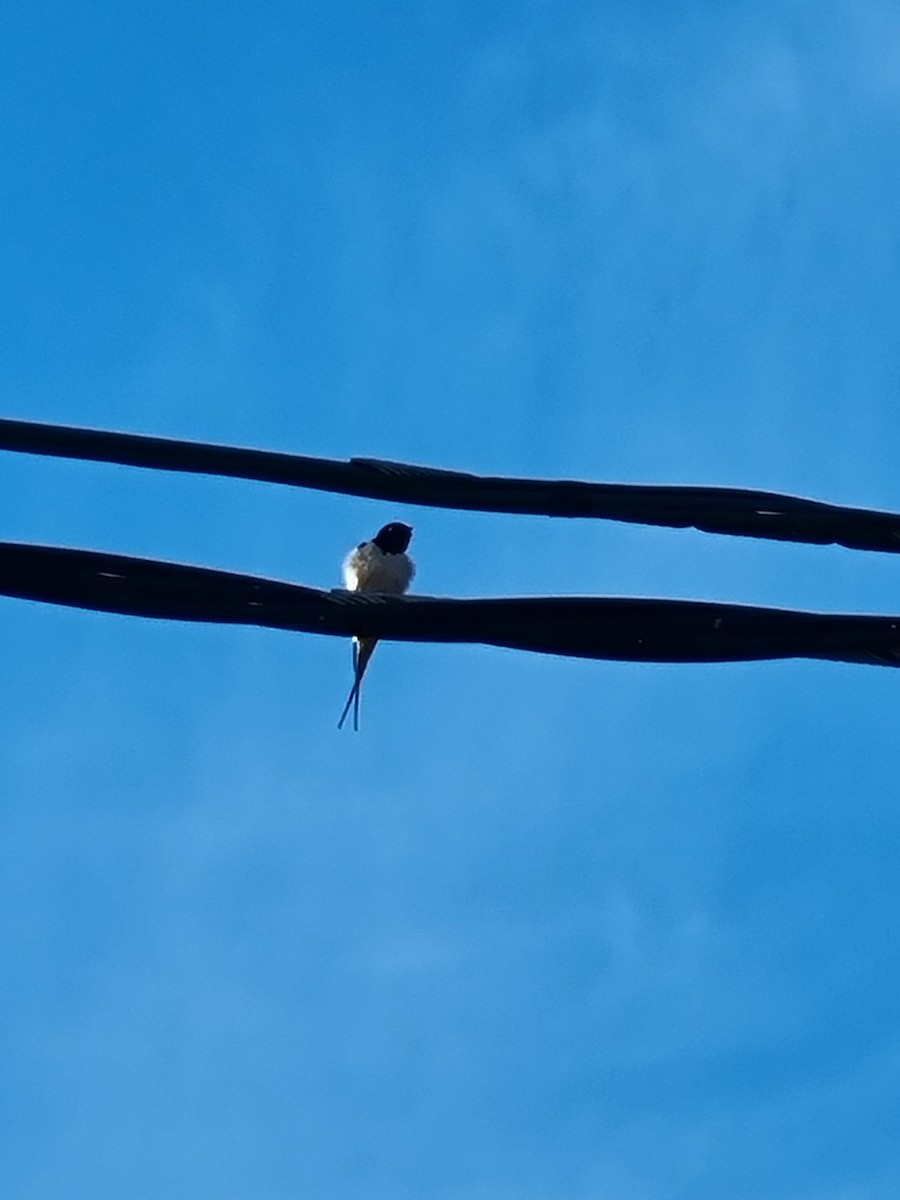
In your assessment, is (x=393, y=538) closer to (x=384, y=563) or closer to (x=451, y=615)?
(x=384, y=563)

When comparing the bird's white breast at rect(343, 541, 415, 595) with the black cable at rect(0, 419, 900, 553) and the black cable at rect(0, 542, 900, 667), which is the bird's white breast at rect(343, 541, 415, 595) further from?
the black cable at rect(0, 542, 900, 667)

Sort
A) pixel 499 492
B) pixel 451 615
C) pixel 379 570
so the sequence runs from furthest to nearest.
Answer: pixel 379 570 → pixel 499 492 → pixel 451 615

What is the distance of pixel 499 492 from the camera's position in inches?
151

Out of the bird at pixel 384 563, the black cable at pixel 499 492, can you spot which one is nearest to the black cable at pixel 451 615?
the black cable at pixel 499 492

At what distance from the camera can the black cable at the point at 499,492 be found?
367cm

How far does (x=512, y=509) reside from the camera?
385 centimetres

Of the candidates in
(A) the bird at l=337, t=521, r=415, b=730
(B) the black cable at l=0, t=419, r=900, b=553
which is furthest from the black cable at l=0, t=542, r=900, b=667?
(A) the bird at l=337, t=521, r=415, b=730

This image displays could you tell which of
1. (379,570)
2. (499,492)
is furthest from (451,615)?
(379,570)

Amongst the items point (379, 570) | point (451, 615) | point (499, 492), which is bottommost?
point (451, 615)

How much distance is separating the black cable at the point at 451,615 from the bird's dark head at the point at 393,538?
24.4 ft

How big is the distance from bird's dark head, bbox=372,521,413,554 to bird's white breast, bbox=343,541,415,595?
0.18ft

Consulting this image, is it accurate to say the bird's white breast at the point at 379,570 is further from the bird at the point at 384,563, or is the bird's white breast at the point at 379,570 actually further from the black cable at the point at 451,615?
the black cable at the point at 451,615

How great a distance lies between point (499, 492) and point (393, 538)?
290 inches

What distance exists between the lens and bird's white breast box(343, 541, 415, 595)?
11.0 metres
